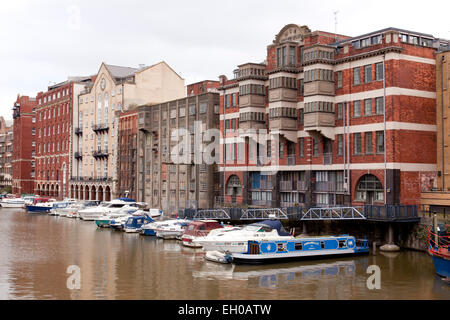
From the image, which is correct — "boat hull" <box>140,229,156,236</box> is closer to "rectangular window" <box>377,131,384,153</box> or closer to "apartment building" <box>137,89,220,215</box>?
"apartment building" <box>137,89,220,215</box>

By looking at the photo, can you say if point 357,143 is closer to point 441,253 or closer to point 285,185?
point 285,185

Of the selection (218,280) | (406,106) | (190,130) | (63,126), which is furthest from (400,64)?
(63,126)

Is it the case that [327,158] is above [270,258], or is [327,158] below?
above

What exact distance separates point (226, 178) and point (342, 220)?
872 inches

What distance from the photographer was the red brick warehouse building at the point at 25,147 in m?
146

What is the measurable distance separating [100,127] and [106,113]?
10.5 feet

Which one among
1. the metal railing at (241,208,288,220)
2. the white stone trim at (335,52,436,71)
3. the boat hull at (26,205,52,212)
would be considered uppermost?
the white stone trim at (335,52,436,71)

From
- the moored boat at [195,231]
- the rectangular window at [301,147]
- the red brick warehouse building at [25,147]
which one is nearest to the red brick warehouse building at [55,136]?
the red brick warehouse building at [25,147]

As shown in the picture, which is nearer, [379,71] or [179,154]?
[379,71]

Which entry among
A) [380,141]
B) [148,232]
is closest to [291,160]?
[380,141]

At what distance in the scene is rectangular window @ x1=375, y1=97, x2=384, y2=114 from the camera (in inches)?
1928

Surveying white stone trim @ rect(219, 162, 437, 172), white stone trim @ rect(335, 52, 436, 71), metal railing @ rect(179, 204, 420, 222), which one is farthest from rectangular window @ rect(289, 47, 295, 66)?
metal railing @ rect(179, 204, 420, 222)

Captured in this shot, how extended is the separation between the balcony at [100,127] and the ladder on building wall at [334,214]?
207 feet

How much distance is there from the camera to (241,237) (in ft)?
141
